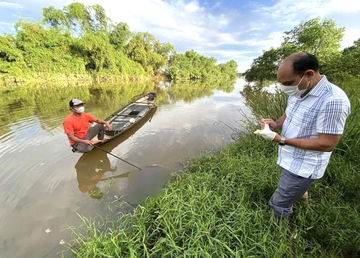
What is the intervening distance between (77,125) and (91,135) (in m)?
0.55

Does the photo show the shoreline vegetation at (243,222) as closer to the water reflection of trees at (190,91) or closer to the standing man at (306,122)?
the standing man at (306,122)

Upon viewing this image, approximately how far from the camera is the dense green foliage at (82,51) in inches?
787

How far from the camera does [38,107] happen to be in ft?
28.2

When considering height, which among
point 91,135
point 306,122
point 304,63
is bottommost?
point 91,135

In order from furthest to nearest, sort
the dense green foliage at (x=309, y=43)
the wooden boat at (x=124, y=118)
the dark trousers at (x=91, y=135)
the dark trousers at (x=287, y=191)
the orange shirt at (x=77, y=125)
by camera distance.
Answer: the dense green foliage at (x=309, y=43) < the wooden boat at (x=124, y=118) < the dark trousers at (x=91, y=135) < the orange shirt at (x=77, y=125) < the dark trousers at (x=287, y=191)

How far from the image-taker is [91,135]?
4.34 meters

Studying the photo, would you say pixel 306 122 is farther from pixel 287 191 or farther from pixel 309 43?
pixel 309 43

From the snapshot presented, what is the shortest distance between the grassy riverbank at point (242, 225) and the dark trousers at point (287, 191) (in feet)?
0.54

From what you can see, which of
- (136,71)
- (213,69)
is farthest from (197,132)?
(213,69)

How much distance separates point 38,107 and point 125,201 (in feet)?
29.2

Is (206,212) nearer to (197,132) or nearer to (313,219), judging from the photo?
(313,219)

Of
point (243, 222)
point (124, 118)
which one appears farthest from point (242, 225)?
point (124, 118)

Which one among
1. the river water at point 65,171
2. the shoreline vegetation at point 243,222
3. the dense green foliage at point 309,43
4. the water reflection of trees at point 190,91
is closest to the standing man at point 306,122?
the shoreline vegetation at point 243,222

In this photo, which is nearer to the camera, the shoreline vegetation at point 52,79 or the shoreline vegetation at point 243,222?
the shoreline vegetation at point 243,222
